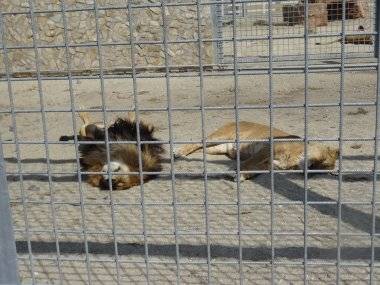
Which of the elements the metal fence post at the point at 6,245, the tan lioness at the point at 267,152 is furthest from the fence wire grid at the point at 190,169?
the tan lioness at the point at 267,152

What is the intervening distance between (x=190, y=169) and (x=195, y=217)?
1.48 meters

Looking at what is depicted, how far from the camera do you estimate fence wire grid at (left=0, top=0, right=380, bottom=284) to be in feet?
9.59

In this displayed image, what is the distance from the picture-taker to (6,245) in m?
3.08

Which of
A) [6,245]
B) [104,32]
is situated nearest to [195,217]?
[6,245]

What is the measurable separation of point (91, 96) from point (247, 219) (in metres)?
5.55

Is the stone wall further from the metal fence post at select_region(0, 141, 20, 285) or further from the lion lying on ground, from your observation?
the metal fence post at select_region(0, 141, 20, 285)

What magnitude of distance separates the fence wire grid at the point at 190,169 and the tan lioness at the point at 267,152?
11cm

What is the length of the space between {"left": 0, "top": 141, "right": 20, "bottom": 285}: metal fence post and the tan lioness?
2.73 m

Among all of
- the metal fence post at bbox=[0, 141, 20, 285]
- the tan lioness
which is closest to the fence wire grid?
the metal fence post at bbox=[0, 141, 20, 285]

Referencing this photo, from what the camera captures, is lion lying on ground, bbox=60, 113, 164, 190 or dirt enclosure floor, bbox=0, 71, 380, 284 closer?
dirt enclosure floor, bbox=0, 71, 380, 284

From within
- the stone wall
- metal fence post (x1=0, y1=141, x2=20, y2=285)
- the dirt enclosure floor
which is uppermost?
the stone wall

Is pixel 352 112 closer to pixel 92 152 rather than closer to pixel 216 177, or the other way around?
pixel 216 177

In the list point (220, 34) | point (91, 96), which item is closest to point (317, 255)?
point (91, 96)

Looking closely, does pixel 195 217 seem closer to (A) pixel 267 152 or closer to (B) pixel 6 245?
(A) pixel 267 152
